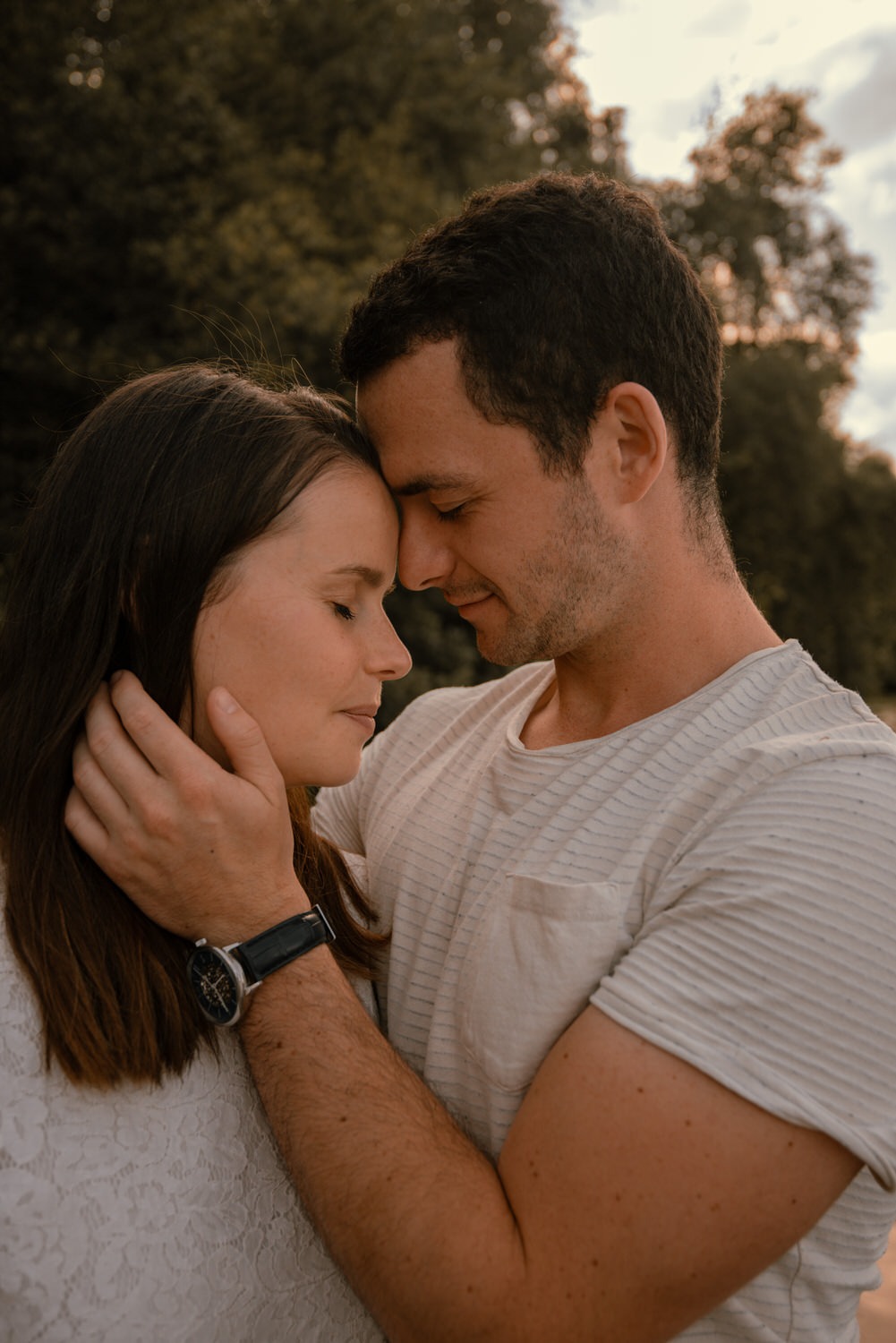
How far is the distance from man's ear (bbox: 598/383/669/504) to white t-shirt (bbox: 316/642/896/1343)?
49cm

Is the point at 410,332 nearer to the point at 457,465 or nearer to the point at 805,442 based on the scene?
the point at 457,465

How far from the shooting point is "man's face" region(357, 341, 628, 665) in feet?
7.11

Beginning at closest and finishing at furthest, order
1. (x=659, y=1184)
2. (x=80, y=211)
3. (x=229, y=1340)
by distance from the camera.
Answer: (x=659, y=1184) → (x=229, y=1340) → (x=80, y=211)

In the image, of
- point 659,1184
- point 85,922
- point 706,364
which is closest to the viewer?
point 659,1184

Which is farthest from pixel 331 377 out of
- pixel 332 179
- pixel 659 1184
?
A: pixel 659 1184

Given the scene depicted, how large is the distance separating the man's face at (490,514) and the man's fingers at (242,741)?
1.89 feet

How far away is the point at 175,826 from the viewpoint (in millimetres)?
1739

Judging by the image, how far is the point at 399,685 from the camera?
7129mm

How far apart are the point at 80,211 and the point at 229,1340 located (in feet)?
27.3

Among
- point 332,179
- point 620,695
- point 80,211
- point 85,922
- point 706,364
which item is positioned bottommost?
point 85,922

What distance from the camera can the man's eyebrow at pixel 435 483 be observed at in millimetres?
2178

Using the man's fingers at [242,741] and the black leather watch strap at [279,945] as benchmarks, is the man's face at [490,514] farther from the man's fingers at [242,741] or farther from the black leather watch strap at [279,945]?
the black leather watch strap at [279,945]

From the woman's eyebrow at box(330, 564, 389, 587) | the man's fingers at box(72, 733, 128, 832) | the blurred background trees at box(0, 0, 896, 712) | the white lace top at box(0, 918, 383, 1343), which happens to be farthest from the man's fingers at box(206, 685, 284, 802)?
the blurred background trees at box(0, 0, 896, 712)

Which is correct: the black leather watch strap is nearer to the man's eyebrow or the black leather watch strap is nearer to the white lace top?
the white lace top
